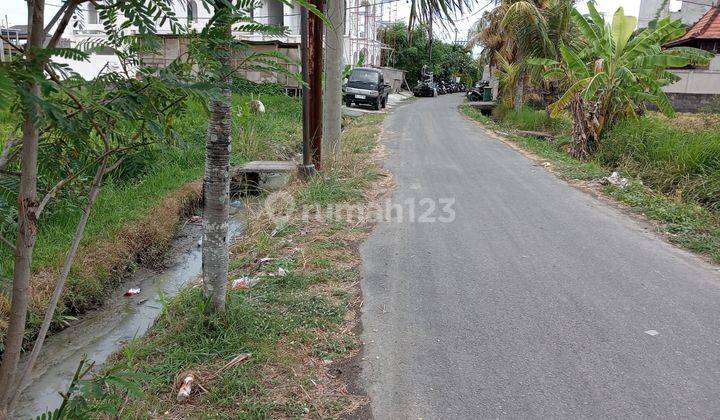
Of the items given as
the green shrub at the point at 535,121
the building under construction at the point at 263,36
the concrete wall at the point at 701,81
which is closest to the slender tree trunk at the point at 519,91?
the green shrub at the point at 535,121

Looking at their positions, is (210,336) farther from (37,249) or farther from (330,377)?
(37,249)

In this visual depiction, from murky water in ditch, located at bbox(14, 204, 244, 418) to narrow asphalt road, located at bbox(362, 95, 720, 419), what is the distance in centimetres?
206

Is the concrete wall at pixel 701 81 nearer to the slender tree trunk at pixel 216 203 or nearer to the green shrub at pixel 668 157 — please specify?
the green shrub at pixel 668 157

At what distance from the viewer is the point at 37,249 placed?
565 centimetres

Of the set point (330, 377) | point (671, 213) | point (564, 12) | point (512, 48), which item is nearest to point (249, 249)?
point (330, 377)

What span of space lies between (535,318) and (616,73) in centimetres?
935

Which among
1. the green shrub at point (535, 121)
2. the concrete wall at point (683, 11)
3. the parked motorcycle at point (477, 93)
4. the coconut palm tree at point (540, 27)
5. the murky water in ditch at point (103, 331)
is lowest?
the murky water in ditch at point (103, 331)

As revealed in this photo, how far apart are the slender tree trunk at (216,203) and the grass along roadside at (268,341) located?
0.62 feet

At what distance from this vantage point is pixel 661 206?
7426 millimetres

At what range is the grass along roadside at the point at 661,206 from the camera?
20.0 ft

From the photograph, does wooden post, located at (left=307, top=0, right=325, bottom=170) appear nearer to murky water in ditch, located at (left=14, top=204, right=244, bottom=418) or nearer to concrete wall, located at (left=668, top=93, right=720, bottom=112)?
murky water in ditch, located at (left=14, top=204, right=244, bottom=418)

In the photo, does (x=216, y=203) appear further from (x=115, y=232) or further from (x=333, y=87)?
(x=333, y=87)

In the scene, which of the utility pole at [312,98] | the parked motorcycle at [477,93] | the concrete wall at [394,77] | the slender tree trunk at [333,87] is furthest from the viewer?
the concrete wall at [394,77]

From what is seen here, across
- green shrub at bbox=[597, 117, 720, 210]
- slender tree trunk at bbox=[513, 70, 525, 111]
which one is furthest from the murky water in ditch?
slender tree trunk at bbox=[513, 70, 525, 111]
